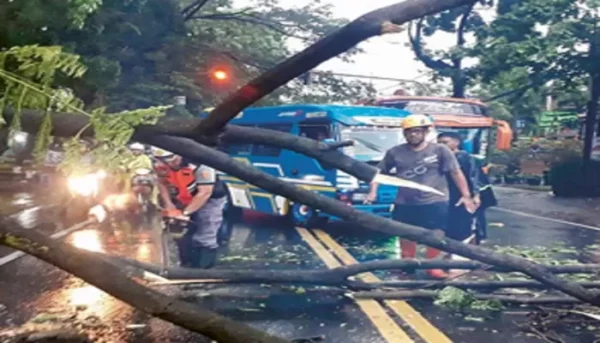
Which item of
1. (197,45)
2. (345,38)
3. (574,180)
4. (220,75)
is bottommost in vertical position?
(574,180)

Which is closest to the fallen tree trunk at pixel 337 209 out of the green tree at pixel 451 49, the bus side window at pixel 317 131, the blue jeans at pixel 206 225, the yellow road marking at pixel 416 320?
the yellow road marking at pixel 416 320

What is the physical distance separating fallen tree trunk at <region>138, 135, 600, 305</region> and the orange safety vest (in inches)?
166

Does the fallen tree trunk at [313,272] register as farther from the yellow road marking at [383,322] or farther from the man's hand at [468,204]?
the man's hand at [468,204]

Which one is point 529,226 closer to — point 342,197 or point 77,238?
point 342,197

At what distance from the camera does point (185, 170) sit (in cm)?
859

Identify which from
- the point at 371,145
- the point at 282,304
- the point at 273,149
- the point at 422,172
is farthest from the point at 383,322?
the point at 273,149

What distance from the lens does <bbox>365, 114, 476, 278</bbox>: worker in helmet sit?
8.84 meters

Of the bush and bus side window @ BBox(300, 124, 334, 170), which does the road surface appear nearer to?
bus side window @ BBox(300, 124, 334, 170)

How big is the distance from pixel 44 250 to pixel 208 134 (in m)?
0.90

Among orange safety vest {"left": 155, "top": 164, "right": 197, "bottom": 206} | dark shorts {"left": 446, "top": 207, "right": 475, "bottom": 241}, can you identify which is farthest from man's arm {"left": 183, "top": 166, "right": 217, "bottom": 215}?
dark shorts {"left": 446, "top": 207, "right": 475, "bottom": 241}

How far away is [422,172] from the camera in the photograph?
8.88 meters

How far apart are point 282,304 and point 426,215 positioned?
2529mm

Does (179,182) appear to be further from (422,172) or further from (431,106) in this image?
(431,106)

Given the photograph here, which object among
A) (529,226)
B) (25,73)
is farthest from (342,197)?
(25,73)
